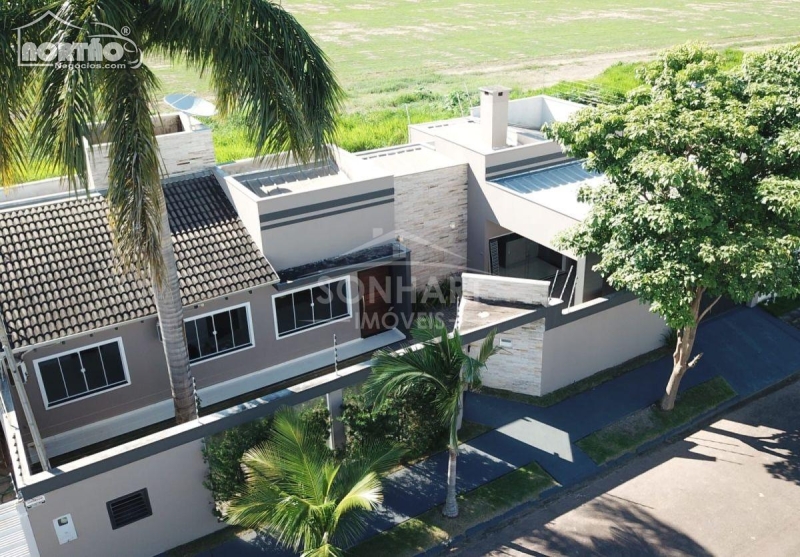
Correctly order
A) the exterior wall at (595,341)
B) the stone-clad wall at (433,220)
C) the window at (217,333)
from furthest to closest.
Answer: the stone-clad wall at (433,220), the exterior wall at (595,341), the window at (217,333)

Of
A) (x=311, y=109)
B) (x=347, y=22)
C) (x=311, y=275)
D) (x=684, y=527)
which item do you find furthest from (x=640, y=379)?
(x=347, y=22)

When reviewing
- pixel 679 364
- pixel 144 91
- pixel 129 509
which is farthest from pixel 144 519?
pixel 679 364

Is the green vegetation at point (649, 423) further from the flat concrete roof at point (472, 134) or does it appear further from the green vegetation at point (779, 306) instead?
the flat concrete roof at point (472, 134)

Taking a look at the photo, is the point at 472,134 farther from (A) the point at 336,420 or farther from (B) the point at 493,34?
(B) the point at 493,34

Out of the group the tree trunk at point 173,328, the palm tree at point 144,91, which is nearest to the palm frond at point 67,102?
the palm tree at point 144,91

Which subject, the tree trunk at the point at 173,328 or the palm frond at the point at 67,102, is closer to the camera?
the palm frond at the point at 67,102

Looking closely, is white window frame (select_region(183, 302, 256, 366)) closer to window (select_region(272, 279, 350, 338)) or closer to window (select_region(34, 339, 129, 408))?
window (select_region(272, 279, 350, 338))
